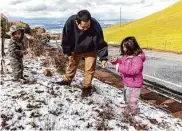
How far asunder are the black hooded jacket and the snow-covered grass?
1.01 m

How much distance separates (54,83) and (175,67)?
12.4m

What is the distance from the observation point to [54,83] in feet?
27.9

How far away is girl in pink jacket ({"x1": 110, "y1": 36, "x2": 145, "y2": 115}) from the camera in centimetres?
689

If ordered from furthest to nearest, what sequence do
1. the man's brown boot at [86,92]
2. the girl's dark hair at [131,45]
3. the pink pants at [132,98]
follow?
the man's brown boot at [86,92] → the pink pants at [132,98] → the girl's dark hair at [131,45]

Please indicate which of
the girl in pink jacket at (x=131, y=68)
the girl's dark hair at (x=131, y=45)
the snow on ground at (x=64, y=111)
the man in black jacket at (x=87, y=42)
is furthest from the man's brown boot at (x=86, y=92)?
the girl's dark hair at (x=131, y=45)

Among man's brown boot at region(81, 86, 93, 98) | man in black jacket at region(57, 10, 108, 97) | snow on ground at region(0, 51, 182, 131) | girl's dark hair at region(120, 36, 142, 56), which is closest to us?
snow on ground at region(0, 51, 182, 131)

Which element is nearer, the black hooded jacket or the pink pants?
the pink pants

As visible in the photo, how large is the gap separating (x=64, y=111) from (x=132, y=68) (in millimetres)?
1554

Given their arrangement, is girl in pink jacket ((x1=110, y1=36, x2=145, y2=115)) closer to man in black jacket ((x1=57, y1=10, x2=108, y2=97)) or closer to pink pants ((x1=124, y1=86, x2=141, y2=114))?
pink pants ((x1=124, y1=86, x2=141, y2=114))

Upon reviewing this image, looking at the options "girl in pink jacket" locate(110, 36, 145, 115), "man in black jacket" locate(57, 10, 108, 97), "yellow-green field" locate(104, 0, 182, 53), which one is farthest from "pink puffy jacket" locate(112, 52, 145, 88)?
"yellow-green field" locate(104, 0, 182, 53)

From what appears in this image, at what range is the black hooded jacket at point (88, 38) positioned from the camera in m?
7.64

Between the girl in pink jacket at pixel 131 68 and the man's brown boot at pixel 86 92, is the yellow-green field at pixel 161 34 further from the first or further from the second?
the girl in pink jacket at pixel 131 68

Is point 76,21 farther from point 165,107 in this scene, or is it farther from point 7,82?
point 165,107

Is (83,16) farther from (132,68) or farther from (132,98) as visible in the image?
(132,98)
